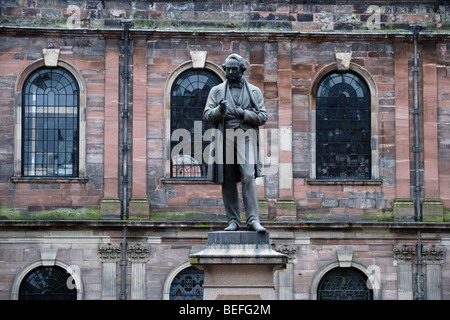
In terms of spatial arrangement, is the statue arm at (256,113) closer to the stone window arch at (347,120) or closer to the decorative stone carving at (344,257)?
the decorative stone carving at (344,257)

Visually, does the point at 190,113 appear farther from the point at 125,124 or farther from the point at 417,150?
the point at 417,150

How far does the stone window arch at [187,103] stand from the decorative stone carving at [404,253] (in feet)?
17.2

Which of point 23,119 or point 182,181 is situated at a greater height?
point 23,119

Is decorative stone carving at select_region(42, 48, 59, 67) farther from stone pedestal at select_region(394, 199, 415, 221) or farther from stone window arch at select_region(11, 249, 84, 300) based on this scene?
stone pedestal at select_region(394, 199, 415, 221)

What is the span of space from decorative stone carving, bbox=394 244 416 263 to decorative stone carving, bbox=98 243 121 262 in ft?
23.1

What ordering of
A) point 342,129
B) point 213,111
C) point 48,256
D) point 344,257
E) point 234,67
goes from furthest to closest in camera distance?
point 342,129, point 344,257, point 48,256, point 234,67, point 213,111

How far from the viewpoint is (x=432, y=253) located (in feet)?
90.8

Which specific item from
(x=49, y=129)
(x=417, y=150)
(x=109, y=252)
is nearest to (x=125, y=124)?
(x=49, y=129)

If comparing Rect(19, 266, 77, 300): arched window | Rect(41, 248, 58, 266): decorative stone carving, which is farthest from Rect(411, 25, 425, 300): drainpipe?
Rect(41, 248, 58, 266): decorative stone carving

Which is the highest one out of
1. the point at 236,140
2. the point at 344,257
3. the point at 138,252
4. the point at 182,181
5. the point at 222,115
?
the point at 222,115

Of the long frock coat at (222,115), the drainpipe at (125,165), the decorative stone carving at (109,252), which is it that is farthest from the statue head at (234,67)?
the decorative stone carving at (109,252)

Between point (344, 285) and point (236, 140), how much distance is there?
13700 millimetres

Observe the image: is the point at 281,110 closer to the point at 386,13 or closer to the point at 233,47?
the point at 233,47

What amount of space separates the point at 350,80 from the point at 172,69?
4682mm
